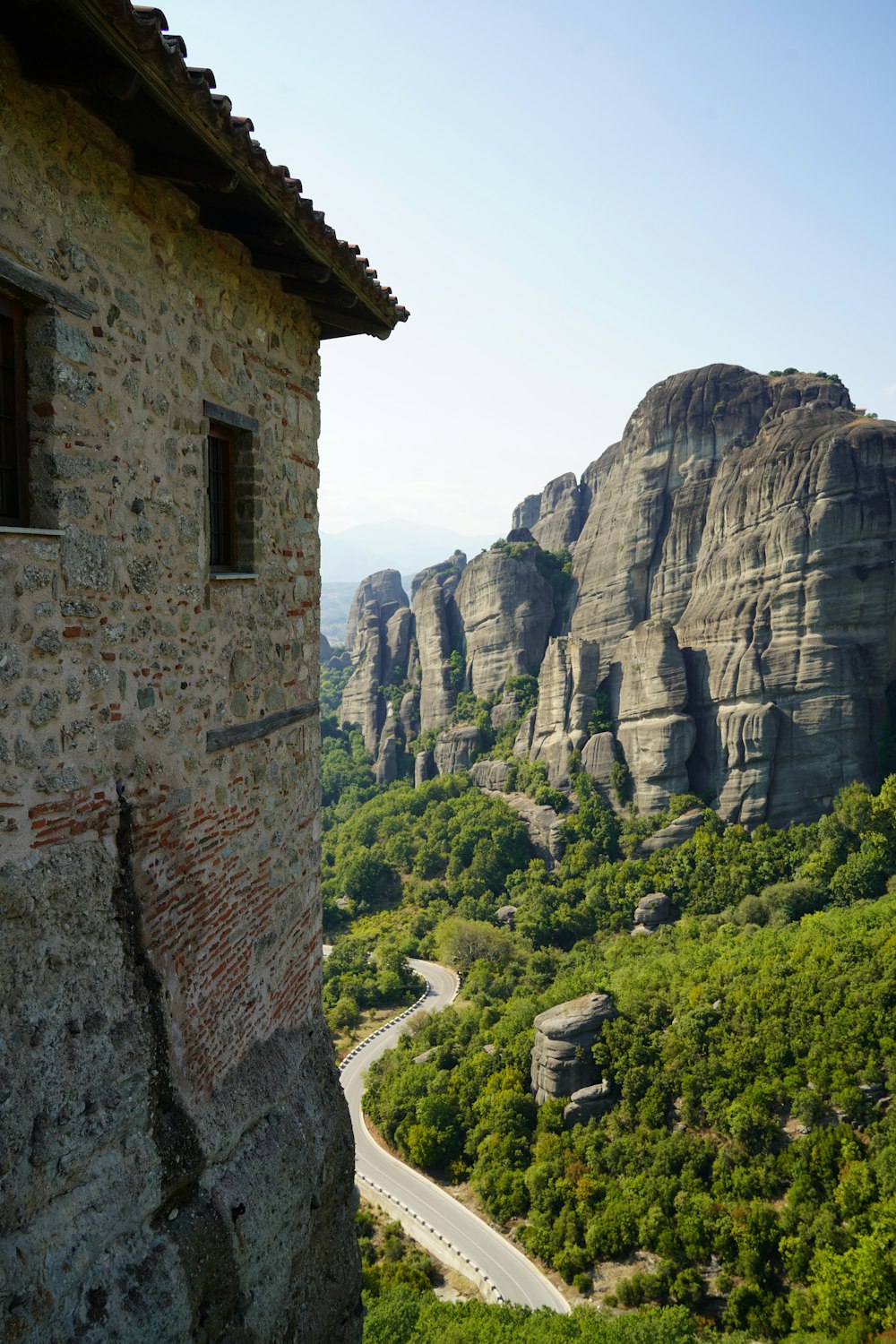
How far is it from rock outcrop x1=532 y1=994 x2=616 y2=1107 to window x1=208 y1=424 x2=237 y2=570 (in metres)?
28.5

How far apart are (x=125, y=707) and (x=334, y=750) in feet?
242

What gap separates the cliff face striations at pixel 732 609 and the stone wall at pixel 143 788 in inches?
1674

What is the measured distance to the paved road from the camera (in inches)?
946

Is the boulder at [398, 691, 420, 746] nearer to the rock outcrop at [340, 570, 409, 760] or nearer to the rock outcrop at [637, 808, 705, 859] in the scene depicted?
the rock outcrop at [340, 570, 409, 760]

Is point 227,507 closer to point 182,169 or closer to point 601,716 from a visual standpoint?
point 182,169

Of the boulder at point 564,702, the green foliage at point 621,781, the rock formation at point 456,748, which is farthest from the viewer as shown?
the rock formation at point 456,748

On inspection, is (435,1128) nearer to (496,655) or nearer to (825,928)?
(825,928)

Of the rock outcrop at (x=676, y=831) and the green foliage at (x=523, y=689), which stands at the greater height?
the green foliage at (x=523, y=689)

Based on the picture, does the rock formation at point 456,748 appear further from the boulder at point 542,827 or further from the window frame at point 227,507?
the window frame at point 227,507

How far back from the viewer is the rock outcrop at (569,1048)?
1172 inches

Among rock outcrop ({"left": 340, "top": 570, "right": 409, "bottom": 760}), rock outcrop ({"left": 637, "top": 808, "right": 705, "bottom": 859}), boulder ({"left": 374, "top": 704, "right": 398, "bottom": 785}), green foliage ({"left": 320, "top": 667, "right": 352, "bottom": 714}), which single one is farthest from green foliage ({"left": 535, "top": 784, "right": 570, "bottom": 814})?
green foliage ({"left": 320, "top": 667, "right": 352, "bottom": 714})

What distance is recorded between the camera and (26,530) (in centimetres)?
335

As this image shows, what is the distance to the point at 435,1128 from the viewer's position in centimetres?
3011

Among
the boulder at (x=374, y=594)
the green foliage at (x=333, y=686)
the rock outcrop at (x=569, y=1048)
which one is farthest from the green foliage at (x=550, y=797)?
the boulder at (x=374, y=594)
